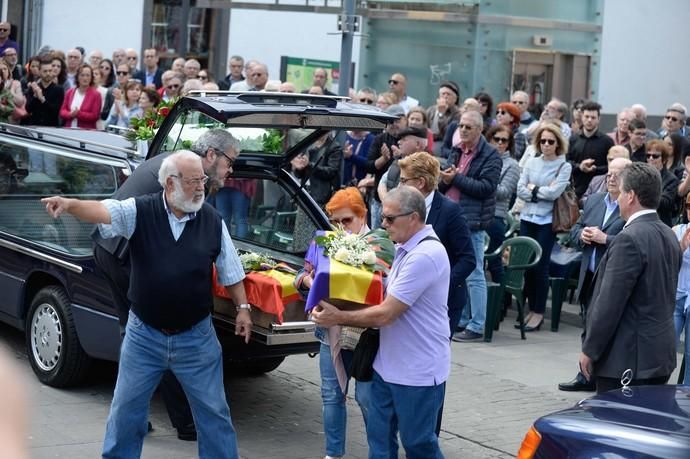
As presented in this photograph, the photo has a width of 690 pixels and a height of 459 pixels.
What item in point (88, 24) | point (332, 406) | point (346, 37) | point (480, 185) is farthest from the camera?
point (88, 24)

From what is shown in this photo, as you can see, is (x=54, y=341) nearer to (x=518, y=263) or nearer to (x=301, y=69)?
(x=518, y=263)

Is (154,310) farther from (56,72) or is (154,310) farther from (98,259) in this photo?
(56,72)

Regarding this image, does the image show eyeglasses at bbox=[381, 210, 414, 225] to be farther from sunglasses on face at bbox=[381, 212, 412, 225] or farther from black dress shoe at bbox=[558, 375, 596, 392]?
black dress shoe at bbox=[558, 375, 596, 392]

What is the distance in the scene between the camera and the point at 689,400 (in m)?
4.89

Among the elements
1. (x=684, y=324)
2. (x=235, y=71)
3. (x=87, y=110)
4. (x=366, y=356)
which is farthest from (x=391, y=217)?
(x=235, y=71)

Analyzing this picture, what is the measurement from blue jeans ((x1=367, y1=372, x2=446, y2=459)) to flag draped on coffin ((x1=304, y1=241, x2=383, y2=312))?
0.39 metres

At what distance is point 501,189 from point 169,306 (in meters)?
5.75

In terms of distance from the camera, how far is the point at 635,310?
599cm

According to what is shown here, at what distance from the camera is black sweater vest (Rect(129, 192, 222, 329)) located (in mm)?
5555

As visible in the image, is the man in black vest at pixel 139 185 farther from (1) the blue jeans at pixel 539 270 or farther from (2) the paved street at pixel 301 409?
(1) the blue jeans at pixel 539 270

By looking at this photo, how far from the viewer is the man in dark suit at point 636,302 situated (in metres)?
5.94

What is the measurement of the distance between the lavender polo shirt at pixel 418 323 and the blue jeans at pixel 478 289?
4.40m

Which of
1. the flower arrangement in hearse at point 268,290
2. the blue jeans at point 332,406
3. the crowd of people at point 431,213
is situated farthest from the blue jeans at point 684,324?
the flower arrangement in hearse at point 268,290

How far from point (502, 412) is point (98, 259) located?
3058 mm
